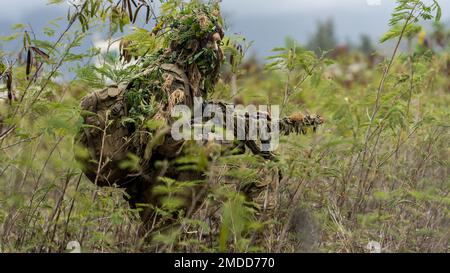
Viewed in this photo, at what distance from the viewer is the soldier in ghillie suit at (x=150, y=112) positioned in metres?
4.14

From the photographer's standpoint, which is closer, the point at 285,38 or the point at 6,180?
the point at 285,38

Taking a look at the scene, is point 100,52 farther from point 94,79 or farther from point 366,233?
point 366,233

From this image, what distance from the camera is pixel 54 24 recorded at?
4.96 meters

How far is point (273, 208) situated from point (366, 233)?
879mm

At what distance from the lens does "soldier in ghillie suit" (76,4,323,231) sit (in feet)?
13.6
